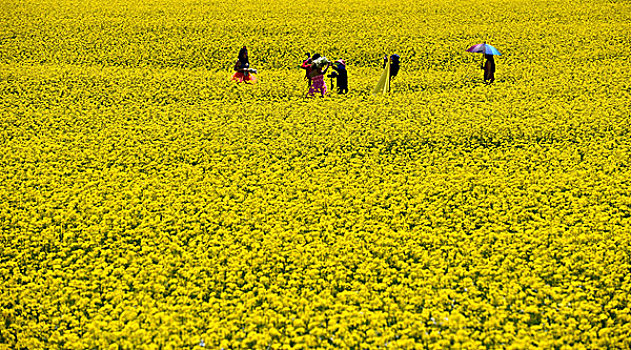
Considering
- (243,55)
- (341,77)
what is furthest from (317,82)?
(243,55)

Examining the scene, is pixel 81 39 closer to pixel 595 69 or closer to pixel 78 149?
pixel 78 149

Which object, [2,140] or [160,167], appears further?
[2,140]

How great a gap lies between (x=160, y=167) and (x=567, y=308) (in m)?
10.1

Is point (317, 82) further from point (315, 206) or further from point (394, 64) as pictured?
point (315, 206)

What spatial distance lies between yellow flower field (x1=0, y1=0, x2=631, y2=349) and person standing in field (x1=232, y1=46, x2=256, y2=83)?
817 mm

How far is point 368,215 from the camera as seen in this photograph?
12883mm

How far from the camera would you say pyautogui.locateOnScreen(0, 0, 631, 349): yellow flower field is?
940 cm

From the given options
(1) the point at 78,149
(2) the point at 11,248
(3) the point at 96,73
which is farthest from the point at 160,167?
(3) the point at 96,73

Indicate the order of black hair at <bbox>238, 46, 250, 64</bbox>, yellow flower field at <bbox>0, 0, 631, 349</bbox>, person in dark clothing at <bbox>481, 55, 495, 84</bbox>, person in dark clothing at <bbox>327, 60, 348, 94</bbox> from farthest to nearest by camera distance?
person in dark clothing at <bbox>481, 55, 495, 84</bbox> → black hair at <bbox>238, 46, 250, 64</bbox> → person in dark clothing at <bbox>327, 60, 348, 94</bbox> → yellow flower field at <bbox>0, 0, 631, 349</bbox>

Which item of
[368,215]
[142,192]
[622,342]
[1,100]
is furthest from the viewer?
[1,100]

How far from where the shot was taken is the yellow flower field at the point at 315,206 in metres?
9.40

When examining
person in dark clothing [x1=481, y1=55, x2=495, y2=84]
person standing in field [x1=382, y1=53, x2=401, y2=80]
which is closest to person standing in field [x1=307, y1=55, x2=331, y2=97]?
person standing in field [x1=382, y1=53, x2=401, y2=80]

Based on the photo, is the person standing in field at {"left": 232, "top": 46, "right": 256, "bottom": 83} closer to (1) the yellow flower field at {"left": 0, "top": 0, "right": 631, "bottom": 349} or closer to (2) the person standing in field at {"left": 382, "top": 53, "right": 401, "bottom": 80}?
(1) the yellow flower field at {"left": 0, "top": 0, "right": 631, "bottom": 349}

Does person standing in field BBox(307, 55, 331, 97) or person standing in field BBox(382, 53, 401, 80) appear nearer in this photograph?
person standing in field BBox(307, 55, 331, 97)
